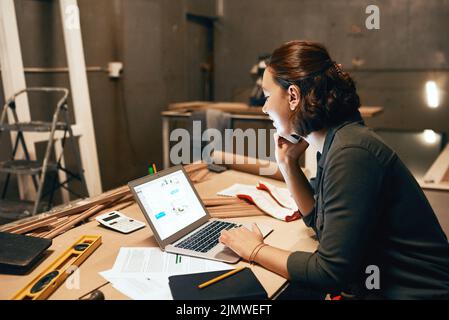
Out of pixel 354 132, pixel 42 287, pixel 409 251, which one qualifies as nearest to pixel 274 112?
pixel 354 132

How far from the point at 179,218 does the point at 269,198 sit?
50 centimetres

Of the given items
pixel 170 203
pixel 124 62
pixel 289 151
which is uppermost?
pixel 124 62

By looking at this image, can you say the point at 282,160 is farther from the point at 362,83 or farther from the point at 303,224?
the point at 362,83

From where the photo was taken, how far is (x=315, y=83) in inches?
48.2

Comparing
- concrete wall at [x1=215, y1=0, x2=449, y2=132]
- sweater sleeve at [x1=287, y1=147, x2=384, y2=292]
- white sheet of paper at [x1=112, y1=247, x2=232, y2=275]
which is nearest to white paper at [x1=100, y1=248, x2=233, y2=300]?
white sheet of paper at [x1=112, y1=247, x2=232, y2=275]

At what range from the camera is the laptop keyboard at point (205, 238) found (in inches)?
51.5

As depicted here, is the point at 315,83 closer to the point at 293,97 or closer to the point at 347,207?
the point at 293,97

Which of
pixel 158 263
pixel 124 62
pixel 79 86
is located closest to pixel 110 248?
pixel 158 263

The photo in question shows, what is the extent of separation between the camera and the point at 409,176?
3.79 feet

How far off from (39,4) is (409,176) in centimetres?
343

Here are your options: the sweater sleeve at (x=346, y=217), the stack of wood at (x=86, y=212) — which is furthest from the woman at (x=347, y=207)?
the stack of wood at (x=86, y=212)

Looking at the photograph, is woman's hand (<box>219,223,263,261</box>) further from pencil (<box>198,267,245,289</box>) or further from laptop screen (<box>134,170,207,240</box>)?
laptop screen (<box>134,170,207,240</box>)

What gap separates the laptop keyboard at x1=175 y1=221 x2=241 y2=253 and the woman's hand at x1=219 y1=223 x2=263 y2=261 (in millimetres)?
57

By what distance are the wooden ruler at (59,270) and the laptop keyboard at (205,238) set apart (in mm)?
273
